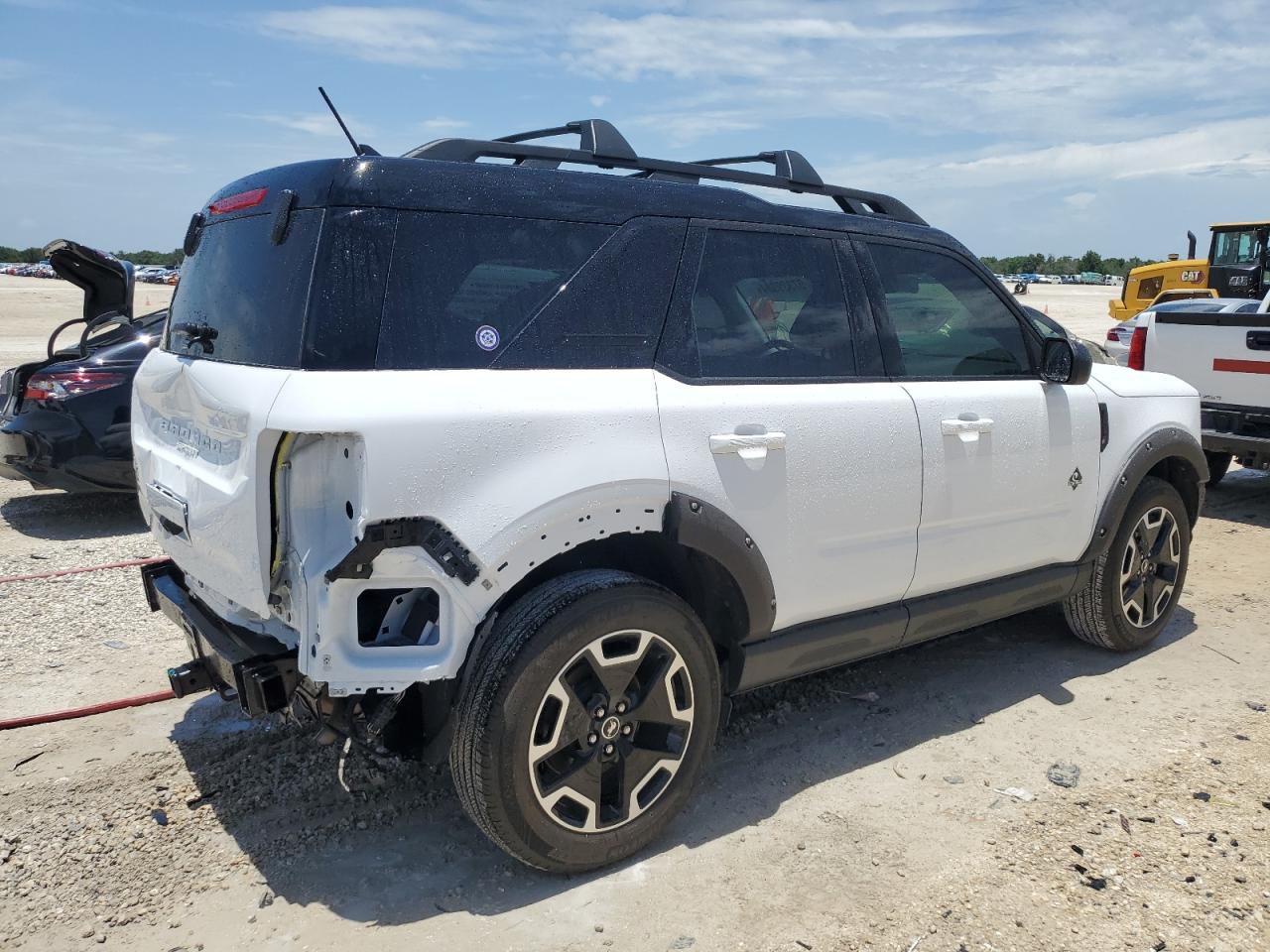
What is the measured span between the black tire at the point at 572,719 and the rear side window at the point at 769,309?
84 cm

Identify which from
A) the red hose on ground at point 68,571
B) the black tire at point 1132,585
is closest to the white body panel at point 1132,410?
the black tire at point 1132,585

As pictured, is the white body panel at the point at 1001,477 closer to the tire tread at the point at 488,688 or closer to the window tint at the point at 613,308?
the window tint at the point at 613,308

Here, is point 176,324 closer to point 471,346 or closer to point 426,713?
point 471,346

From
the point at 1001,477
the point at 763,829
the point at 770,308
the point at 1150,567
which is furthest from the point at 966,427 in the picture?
the point at 1150,567

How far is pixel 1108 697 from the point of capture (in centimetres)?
449

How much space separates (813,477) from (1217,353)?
242 inches

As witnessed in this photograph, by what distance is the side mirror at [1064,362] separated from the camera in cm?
417

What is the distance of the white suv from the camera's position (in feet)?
8.63

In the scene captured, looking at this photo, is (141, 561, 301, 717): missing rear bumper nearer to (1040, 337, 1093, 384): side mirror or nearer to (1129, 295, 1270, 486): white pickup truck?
(1040, 337, 1093, 384): side mirror

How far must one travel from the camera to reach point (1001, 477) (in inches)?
157

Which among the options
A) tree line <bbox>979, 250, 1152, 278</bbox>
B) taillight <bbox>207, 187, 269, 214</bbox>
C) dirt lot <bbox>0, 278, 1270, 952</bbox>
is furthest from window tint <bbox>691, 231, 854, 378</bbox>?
tree line <bbox>979, 250, 1152, 278</bbox>

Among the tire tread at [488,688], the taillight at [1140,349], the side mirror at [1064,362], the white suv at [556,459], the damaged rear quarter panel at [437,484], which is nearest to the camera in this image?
the damaged rear quarter panel at [437,484]

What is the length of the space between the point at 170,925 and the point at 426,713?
92 centimetres

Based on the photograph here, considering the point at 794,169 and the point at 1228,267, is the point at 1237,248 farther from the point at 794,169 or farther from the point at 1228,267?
the point at 794,169
